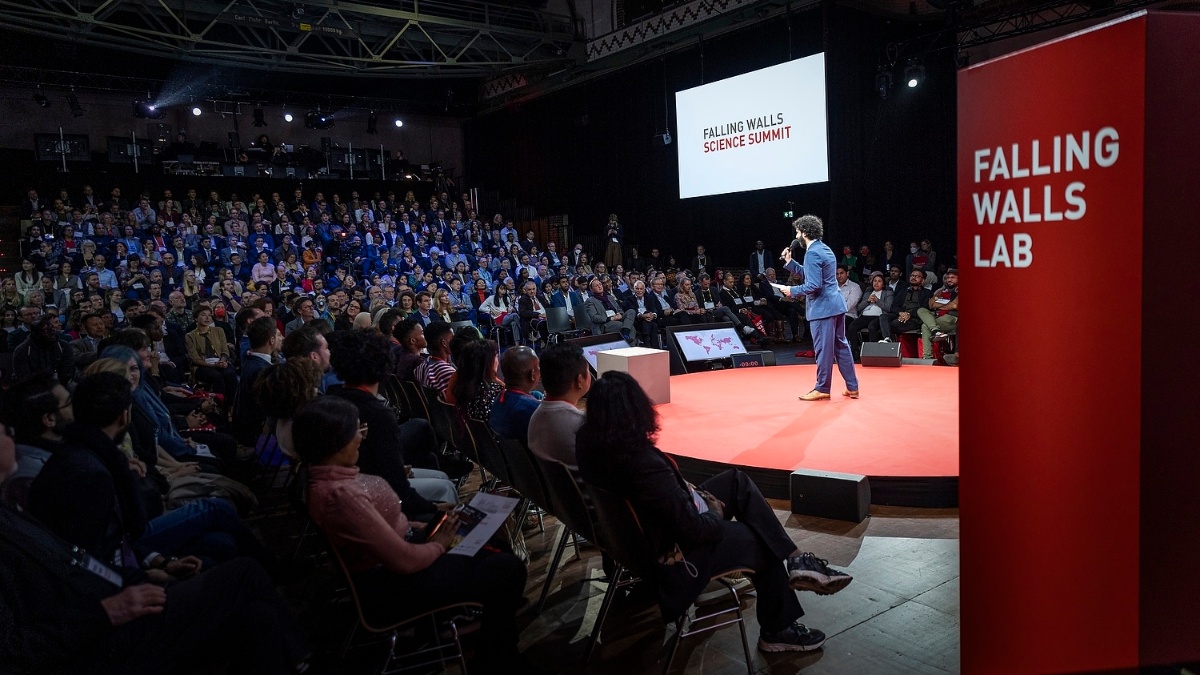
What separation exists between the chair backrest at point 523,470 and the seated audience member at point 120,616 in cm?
106

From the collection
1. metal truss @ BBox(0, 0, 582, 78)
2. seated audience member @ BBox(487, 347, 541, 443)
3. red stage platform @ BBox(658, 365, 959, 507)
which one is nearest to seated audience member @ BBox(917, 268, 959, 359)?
red stage platform @ BBox(658, 365, 959, 507)

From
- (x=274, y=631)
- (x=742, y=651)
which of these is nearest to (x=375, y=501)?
(x=274, y=631)

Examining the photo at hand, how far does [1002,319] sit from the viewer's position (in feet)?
5.40

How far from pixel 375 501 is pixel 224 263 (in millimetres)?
10107

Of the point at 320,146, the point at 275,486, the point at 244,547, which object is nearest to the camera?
the point at 244,547

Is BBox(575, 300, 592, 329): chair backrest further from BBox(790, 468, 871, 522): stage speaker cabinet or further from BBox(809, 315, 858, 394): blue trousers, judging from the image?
BBox(790, 468, 871, 522): stage speaker cabinet

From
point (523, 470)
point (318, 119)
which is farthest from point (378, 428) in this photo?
point (318, 119)

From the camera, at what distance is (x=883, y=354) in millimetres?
7926

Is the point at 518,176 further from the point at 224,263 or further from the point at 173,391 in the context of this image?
the point at 173,391

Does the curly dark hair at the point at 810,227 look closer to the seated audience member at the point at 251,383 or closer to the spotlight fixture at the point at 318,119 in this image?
the seated audience member at the point at 251,383

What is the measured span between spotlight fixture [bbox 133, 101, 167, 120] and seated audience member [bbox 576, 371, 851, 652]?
1680 cm

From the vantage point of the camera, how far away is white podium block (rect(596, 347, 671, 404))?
20.0ft

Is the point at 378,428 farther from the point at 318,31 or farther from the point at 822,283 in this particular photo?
the point at 318,31

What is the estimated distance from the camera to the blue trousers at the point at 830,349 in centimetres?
586
